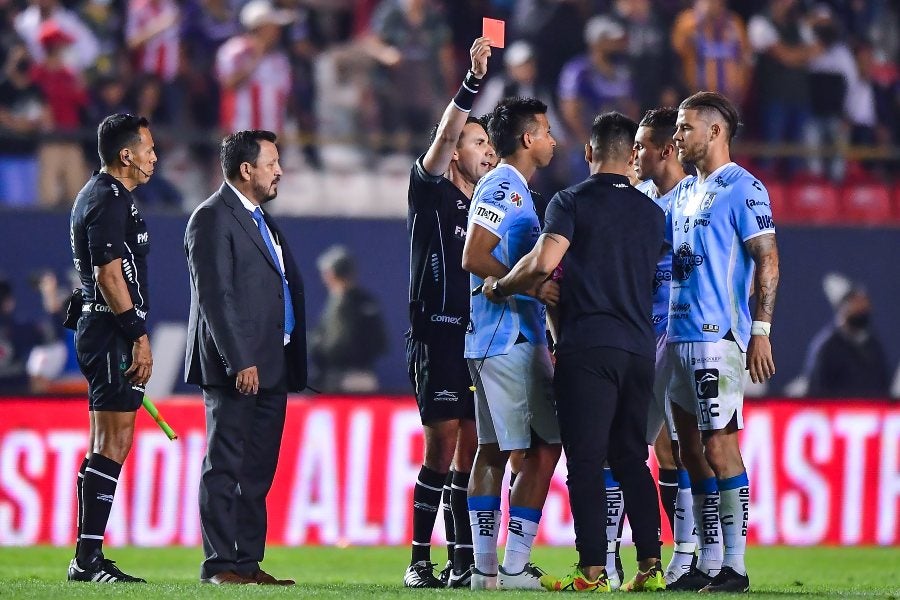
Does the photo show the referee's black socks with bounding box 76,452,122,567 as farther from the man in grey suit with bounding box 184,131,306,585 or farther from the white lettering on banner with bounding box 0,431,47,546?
the white lettering on banner with bounding box 0,431,47,546

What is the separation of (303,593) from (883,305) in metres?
10.4

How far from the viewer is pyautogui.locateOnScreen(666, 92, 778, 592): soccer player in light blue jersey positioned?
7.50 m

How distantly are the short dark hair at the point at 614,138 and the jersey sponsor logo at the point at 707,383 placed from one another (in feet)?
3.76

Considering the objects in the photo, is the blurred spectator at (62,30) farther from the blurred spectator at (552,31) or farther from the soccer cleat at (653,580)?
the soccer cleat at (653,580)

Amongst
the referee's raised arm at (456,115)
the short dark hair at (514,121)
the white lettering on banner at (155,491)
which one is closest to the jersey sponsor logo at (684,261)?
the short dark hair at (514,121)

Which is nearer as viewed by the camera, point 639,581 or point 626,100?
point 639,581

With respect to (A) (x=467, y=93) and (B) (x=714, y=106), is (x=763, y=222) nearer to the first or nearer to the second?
(B) (x=714, y=106)

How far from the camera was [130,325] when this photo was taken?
26.2 ft

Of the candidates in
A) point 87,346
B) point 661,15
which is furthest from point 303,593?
point 661,15

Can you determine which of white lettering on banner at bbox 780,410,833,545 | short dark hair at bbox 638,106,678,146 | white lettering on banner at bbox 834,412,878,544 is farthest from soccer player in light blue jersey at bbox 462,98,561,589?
white lettering on banner at bbox 834,412,878,544

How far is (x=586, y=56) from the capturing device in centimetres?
1659

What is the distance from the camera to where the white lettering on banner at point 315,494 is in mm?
11938

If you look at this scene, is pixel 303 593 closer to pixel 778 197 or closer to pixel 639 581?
pixel 639 581

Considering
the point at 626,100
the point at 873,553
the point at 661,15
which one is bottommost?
the point at 873,553
